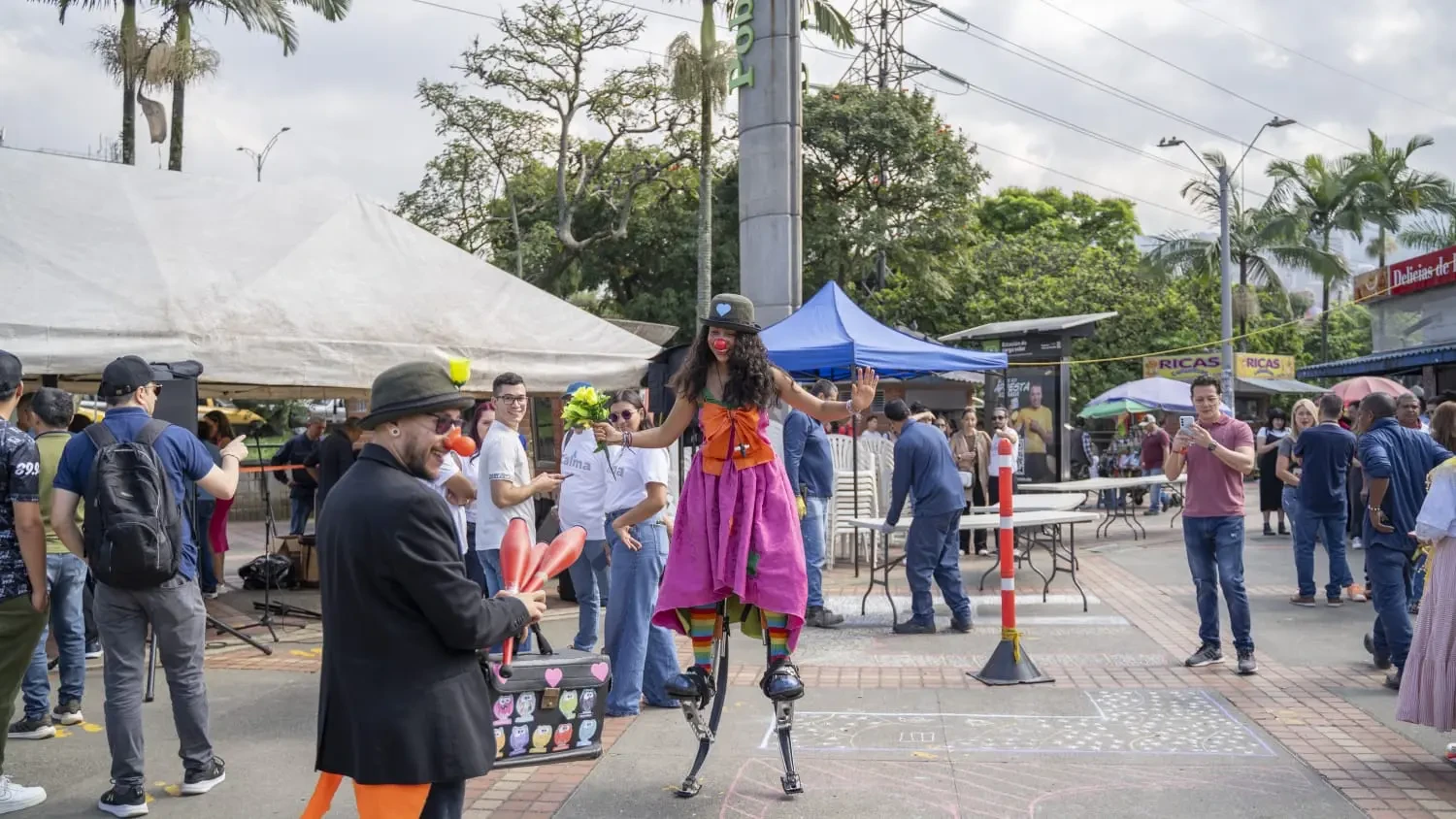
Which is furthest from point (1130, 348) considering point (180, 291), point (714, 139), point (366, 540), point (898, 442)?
point (366, 540)

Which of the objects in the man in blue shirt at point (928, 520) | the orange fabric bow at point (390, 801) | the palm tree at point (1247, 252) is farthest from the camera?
the palm tree at point (1247, 252)

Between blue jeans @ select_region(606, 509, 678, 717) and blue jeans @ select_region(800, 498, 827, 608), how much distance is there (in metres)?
3.18

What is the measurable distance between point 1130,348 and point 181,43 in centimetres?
2995

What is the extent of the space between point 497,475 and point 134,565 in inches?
74.9

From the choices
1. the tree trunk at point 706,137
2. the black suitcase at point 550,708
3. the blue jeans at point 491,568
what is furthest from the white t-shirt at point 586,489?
the tree trunk at point 706,137

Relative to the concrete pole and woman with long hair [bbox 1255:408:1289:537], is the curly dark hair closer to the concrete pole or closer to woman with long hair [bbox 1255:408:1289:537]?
the concrete pole

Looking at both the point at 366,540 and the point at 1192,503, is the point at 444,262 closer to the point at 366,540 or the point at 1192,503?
the point at 1192,503

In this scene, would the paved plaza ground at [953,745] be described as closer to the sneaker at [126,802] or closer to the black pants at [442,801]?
the sneaker at [126,802]

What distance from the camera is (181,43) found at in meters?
19.6

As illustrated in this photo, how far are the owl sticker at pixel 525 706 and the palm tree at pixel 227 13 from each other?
17.7 metres

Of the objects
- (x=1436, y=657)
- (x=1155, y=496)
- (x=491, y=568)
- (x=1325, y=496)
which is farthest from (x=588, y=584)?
(x=1155, y=496)

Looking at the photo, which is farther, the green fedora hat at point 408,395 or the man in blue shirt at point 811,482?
the man in blue shirt at point 811,482

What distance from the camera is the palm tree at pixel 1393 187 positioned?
4188 cm

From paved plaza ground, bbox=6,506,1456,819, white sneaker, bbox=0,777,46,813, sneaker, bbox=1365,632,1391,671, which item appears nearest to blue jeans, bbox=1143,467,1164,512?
paved plaza ground, bbox=6,506,1456,819
